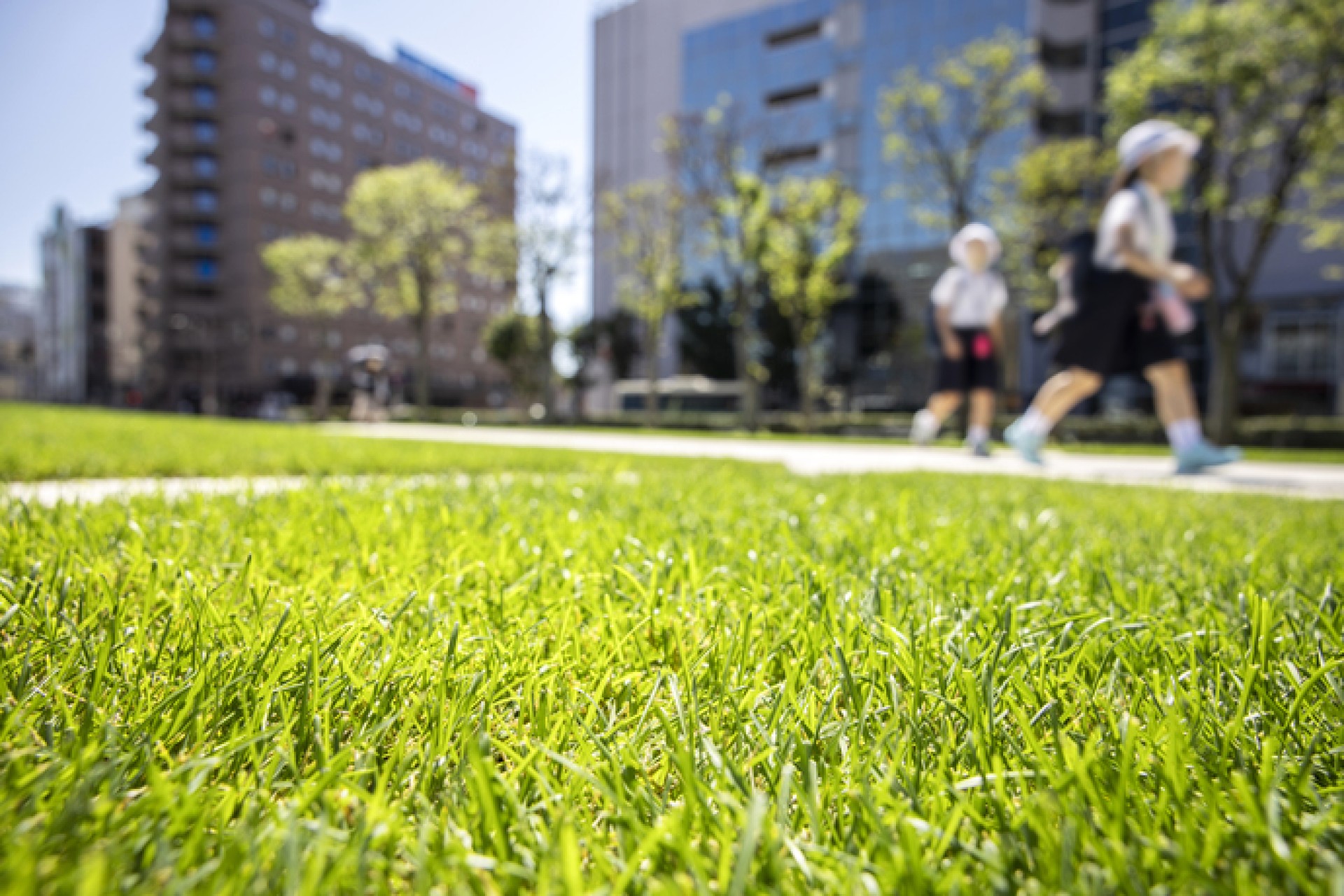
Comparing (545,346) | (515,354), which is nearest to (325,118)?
(515,354)

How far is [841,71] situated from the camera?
158 feet

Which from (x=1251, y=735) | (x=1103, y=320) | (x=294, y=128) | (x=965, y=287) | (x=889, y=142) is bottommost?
(x=1251, y=735)

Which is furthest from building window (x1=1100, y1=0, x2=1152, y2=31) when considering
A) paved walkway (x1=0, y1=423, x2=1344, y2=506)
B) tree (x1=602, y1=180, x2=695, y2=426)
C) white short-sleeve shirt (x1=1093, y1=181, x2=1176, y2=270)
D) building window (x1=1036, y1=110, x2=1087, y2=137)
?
white short-sleeve shirt (x1=1093, y1=181, x2=1176, y2=270)

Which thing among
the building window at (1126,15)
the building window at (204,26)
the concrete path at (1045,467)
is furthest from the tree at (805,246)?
the building window at (204,26)

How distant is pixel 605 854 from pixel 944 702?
0.62m

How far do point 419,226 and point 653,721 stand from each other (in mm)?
40244

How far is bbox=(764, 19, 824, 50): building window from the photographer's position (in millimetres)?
51122

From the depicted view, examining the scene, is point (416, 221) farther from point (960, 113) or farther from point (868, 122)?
point (868, 122)

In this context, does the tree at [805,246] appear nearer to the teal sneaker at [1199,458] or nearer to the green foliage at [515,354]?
the teal sneaker at [1199,458]

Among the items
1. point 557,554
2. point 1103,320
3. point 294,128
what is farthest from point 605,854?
point 294,128

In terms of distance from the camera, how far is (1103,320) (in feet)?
Result: 24.1

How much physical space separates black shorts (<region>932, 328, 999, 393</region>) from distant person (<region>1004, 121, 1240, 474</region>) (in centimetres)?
251

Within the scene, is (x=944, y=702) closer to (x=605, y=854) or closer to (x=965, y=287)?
(x=605, y=854)

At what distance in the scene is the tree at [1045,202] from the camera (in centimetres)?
2202
